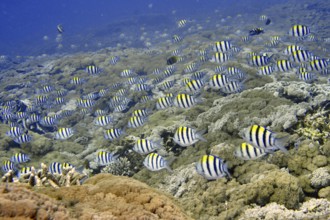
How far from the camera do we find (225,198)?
5.27m

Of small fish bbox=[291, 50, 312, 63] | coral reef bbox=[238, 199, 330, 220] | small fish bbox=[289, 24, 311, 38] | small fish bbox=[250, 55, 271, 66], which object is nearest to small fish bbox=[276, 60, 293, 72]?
small fish bbox=[291, 50, 312, 63]

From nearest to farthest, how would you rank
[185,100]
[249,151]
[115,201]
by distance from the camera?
1. [115,201]
2. [249,151]
3. [185,100]

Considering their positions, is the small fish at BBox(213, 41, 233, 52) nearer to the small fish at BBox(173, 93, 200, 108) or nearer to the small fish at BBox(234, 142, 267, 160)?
the small fish at BBox(173, 93, 200, 108)

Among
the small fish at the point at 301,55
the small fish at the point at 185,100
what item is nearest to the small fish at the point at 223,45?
the small fish at the point at 301,55

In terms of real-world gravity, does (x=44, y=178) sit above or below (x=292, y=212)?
above

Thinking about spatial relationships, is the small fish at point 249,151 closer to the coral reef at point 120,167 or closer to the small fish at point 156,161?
the small fish at point 156,161

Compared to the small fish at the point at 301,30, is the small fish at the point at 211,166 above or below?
below

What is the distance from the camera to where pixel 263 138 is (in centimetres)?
484

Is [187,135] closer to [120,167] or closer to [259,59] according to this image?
[120,167]

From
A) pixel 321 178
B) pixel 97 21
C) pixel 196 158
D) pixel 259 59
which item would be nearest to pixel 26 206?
pixel 321 178

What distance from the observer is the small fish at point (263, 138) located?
4797mm

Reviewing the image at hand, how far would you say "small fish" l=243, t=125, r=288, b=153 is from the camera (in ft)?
15.7

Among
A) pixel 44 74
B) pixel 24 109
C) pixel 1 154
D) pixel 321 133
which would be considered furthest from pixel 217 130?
pixel 44 74

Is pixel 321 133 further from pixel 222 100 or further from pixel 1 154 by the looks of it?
pixel 1 154
